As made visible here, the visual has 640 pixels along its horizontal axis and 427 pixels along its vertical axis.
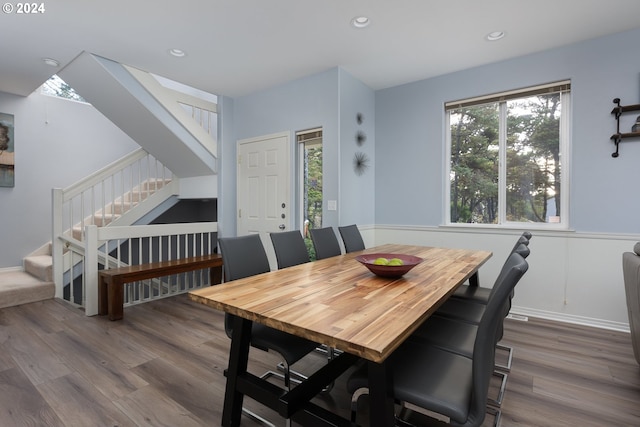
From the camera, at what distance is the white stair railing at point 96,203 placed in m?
3.63

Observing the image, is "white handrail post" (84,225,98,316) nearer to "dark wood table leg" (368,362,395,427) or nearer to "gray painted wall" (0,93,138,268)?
"gray painted wall" (0,93,138,268)

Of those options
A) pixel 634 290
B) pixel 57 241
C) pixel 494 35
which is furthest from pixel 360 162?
pixel 57 241

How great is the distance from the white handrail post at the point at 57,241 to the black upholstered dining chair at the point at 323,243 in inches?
121

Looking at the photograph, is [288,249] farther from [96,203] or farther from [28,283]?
[96,203]

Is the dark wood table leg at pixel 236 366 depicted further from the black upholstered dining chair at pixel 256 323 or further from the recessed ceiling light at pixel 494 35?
the recessed ceiling light at pixel 494 35

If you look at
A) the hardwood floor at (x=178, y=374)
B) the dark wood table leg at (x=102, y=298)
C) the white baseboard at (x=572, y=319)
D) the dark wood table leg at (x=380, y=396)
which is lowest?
the hardwood floor at (x=178, y=374)

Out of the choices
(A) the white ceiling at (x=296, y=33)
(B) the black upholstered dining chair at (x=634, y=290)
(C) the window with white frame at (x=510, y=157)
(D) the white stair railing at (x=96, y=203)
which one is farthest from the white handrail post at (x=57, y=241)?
(B) the black upholstered dining chair at (x=634, y=290)

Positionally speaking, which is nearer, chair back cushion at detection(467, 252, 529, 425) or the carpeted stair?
chair back cushion at detection(467, 252, 529, 425)

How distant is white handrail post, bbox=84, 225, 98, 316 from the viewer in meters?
3.17

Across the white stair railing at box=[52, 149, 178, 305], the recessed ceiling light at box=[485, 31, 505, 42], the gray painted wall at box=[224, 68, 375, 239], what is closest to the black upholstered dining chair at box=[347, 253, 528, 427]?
the gray painted wall at box=[224, 68, 375, 239]

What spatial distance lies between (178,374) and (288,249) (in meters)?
1.11

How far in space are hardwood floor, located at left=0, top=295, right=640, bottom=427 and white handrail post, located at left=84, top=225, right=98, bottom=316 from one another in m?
0.14

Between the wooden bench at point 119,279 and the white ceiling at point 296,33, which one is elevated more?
the white ceiling at point 296,33

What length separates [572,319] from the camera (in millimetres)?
3010
